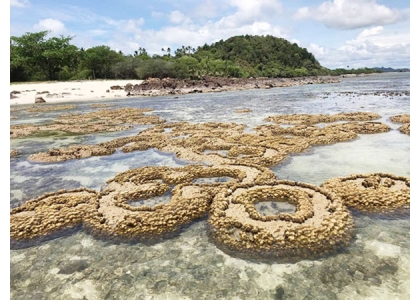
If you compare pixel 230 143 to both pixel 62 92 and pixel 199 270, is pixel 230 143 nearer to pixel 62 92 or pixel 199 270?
pixel 199 270

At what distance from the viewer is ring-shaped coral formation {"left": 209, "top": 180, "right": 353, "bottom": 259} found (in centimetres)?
644

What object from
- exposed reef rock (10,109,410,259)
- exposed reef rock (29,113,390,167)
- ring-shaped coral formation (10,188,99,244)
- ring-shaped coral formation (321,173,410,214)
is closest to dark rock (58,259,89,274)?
exposed reef rock (10,109,410,259)

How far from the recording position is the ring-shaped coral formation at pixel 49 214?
7629 millimetres

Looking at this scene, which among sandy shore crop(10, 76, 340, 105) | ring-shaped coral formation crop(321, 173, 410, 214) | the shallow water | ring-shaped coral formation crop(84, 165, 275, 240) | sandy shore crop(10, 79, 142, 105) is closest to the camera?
the shallow water

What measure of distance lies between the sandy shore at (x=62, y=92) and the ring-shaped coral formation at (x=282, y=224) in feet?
175

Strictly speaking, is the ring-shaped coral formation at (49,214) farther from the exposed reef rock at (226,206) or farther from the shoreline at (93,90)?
the shoreline at (93,90)

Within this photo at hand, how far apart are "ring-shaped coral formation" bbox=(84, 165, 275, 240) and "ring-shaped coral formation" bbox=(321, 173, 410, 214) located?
2.45 meters

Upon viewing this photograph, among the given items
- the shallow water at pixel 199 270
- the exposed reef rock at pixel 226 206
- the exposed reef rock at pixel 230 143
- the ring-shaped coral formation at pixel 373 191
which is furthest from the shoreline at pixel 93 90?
the ring-shaped coral formation at pixel 373 191

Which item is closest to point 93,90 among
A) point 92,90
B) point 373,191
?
point 92,90

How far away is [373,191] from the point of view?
8.70 meters

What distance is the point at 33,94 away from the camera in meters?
56.1

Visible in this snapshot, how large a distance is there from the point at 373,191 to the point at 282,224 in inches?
141

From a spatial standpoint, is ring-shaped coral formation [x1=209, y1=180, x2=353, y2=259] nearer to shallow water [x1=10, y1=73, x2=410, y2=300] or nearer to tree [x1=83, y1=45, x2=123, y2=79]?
shallow water [x1=10, y1=73, x2=410, y2=300]
